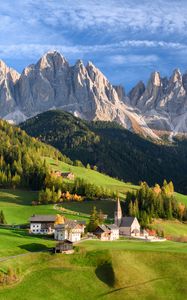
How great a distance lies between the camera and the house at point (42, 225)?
14538cm

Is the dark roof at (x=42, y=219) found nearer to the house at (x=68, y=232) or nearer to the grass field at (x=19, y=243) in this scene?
the grass field at (x=19, y=243)

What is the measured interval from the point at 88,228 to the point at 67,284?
48.5 metres

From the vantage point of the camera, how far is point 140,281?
314 feet

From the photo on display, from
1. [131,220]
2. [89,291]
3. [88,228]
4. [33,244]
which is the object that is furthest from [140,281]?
[131,220]

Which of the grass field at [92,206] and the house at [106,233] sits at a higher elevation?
the grass field at [92,206]

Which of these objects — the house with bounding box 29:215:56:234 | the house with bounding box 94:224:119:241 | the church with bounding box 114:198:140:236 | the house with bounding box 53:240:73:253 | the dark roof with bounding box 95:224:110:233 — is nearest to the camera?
the house with bounding box 53:240:73:253

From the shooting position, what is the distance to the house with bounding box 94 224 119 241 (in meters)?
135

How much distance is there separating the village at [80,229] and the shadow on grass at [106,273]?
738 inches

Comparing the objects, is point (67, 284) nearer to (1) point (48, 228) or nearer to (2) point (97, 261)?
(2) point (97, 261)

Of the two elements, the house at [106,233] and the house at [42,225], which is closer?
the house at [106,233]

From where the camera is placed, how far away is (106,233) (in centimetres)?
13625

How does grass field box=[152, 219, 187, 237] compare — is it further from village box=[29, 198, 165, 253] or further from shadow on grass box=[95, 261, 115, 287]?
shadow on grass box=[95, 261, 115, 287]

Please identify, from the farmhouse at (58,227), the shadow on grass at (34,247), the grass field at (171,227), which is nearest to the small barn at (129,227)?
the farmhouse at (58,227)

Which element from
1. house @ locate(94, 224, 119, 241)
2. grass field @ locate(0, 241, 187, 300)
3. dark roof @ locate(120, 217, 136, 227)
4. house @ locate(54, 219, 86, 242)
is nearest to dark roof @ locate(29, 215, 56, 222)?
house @ locate(54, 219, 86, 242)
